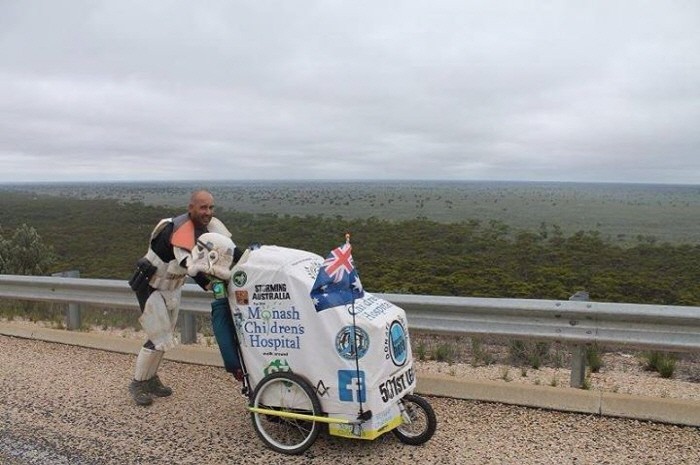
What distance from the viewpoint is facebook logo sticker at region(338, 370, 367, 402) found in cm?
433

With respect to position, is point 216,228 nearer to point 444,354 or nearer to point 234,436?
point 234,436

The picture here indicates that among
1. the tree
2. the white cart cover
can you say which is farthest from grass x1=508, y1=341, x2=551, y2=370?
the tree

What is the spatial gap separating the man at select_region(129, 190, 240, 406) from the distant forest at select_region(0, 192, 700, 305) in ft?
43.5

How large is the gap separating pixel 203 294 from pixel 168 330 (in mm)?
1409

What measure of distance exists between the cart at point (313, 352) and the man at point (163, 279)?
0.53 metres

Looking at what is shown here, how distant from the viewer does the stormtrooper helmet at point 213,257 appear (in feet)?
15.6

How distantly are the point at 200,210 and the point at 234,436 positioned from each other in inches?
66.6

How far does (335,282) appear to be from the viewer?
4395 mm

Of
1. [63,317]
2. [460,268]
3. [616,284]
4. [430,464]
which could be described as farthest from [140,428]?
[460,268]

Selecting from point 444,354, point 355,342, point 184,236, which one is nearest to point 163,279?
point 184,236

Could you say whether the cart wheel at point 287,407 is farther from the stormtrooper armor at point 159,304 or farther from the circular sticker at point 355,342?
the stormtrooper armor at point 159,304

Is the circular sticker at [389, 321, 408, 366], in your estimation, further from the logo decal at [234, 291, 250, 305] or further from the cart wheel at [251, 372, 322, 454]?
the logo decal at [234, 291, 250, 305]

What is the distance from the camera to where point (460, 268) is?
80.2ft

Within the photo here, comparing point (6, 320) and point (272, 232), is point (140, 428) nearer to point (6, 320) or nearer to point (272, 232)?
point (6, 320)
